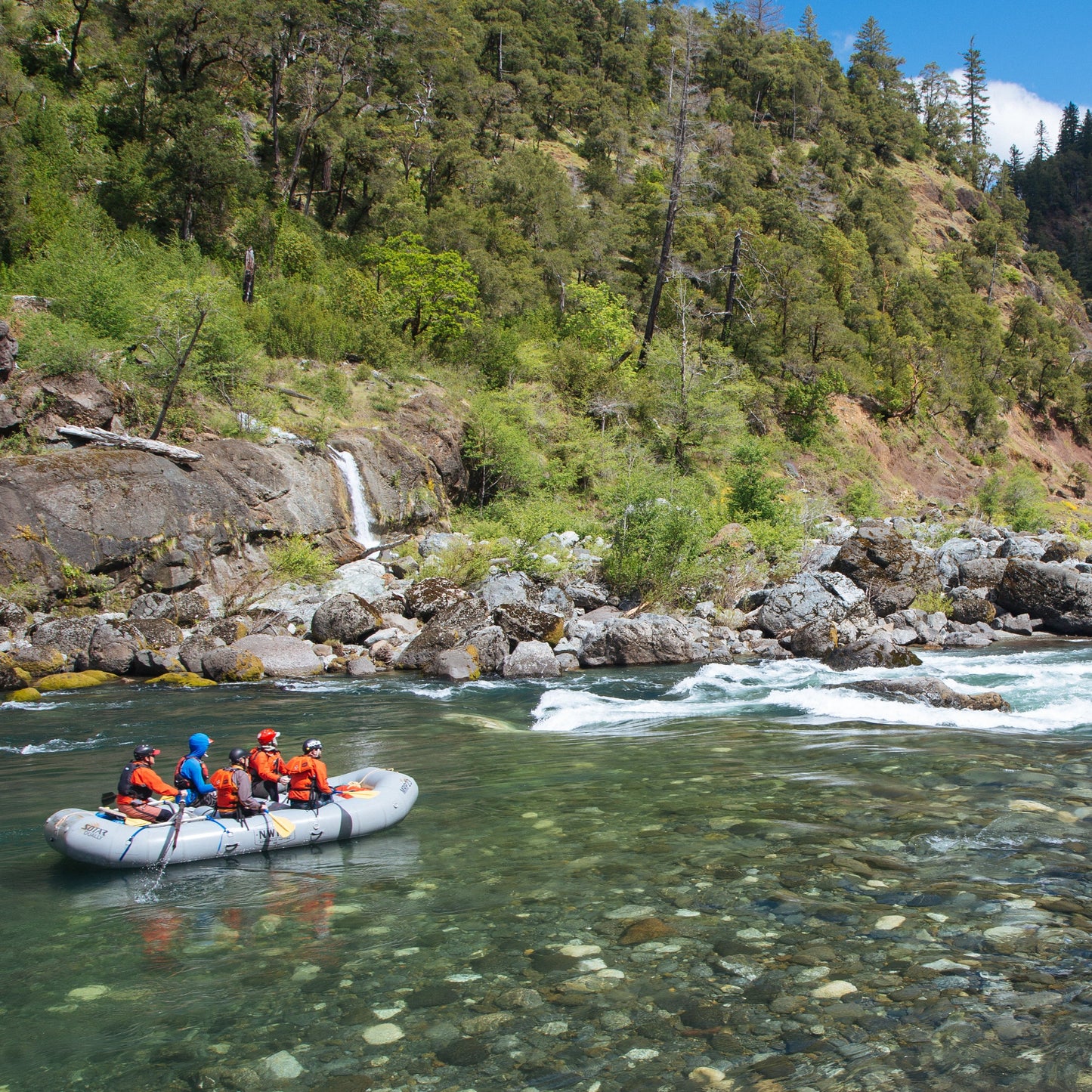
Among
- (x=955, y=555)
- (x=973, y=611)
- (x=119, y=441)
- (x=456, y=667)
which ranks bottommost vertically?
(x=456, y=667)

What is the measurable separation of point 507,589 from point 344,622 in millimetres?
3538

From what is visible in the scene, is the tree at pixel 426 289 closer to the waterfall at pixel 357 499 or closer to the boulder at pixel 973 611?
the waterfall at pixel 357 499

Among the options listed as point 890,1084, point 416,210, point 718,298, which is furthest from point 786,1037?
point 718,298

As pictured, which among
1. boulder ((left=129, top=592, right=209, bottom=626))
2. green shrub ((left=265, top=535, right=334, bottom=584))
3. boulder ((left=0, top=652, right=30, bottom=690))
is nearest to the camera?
boulder ((left=0, top=652, right=30, bottom=690))

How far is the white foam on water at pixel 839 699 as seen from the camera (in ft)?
34.5

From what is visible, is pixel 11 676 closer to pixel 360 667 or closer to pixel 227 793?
pixel 360 667

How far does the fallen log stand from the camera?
62.6 ft

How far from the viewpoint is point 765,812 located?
698cm

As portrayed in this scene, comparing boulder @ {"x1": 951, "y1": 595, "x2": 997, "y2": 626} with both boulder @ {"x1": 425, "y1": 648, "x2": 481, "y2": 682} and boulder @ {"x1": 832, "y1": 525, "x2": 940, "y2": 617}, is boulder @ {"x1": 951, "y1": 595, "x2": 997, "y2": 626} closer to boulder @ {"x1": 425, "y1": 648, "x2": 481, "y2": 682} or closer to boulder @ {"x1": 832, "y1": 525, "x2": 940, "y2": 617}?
boulder @ {"x1": 832, "y1": 525, "x2": 940, "y2": 617}

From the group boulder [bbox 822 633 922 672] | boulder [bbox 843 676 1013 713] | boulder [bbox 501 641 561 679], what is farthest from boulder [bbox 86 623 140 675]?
boulder [bbox 822 633 922 672]

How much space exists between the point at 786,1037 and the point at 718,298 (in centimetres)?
3821

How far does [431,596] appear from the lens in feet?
59.1

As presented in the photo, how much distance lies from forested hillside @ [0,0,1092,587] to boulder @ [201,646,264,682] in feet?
26.7

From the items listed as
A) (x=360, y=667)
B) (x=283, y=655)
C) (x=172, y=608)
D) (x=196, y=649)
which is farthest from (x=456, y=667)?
(x=172, y=608)
